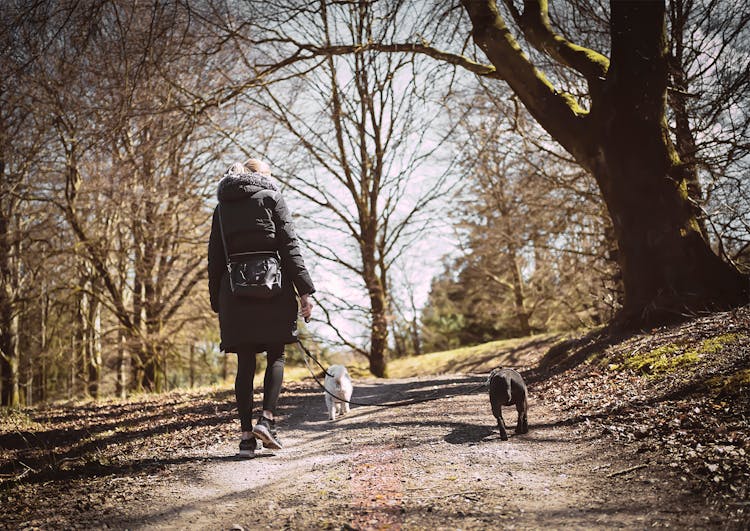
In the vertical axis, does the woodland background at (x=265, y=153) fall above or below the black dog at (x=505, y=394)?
above

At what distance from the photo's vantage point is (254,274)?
11.8 ft

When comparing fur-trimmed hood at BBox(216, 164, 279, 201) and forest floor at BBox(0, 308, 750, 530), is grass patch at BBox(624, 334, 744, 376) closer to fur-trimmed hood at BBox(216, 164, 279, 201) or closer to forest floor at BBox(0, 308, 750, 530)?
forest floor at BBox(0, 308, 750, 530)

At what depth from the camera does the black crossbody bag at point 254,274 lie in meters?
3.57

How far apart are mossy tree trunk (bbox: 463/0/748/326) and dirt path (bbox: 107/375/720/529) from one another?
268 cm

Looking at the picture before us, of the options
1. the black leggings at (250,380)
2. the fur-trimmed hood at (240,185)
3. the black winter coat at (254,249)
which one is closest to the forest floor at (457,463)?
the black leggings at (250,380)

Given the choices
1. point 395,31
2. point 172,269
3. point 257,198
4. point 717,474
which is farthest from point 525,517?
point 172,269

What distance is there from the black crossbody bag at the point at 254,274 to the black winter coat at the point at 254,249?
0.06 m

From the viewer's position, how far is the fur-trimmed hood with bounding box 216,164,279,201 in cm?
376

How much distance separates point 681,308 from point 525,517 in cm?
442

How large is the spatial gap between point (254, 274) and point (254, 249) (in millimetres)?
232

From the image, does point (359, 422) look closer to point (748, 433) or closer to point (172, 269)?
point (748, 433)

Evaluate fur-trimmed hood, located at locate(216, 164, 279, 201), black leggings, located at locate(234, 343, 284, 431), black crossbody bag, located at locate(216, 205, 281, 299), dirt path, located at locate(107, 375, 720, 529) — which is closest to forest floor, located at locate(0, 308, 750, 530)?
dirt path, located at locate(107, 375, 720, 529)

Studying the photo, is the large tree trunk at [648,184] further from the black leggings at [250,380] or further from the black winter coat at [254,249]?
the black leggings at [250,380]

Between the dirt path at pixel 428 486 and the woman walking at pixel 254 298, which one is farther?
the woman walking at pixel 254 298
